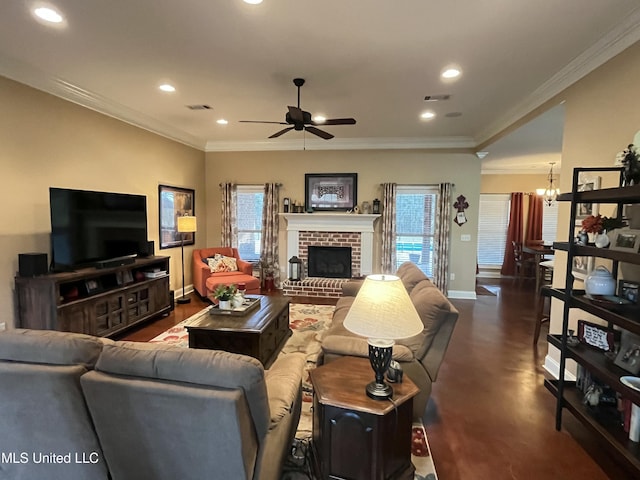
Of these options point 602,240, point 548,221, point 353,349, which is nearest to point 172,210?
point 353,349

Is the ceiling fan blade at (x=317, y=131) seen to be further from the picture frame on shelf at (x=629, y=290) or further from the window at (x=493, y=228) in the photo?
the window at (x=493, y=228)

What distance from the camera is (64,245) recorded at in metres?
3.64

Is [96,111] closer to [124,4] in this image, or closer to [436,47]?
[124,4]

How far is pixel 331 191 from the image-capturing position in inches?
261

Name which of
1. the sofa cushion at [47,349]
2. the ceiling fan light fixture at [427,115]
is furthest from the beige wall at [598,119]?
the sofa cushion at [47,349]

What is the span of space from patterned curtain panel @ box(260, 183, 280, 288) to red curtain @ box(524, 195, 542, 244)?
6.32 m

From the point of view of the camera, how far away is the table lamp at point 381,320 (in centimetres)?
161

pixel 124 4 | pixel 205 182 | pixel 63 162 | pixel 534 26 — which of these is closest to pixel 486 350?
pixel 534 26

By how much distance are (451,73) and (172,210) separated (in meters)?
4.80

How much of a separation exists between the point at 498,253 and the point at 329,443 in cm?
844

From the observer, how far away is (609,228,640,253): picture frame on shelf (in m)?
2.14

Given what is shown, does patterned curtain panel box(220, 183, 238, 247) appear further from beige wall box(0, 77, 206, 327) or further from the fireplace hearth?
beige wall box(0, 77, 206, 327)

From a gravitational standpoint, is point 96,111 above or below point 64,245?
above

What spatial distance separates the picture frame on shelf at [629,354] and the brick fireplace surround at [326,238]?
4.33 m
